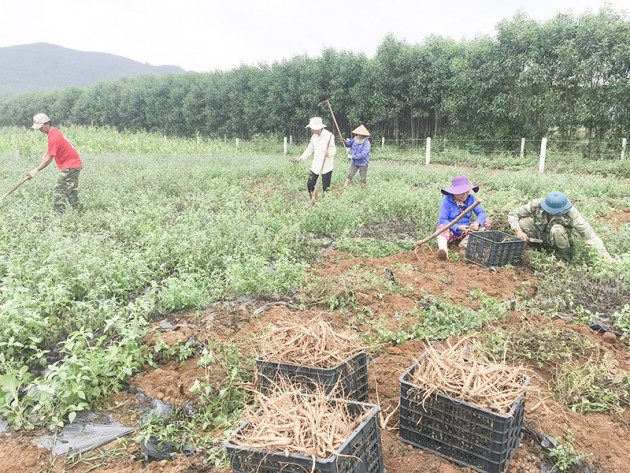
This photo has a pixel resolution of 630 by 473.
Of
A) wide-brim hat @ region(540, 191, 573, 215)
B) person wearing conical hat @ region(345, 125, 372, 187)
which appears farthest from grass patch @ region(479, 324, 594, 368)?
person wearing conical hat @ region(345, 125, 372, 187)

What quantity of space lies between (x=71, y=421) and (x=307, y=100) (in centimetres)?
2491

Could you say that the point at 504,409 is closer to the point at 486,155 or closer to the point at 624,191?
the point at 624,191

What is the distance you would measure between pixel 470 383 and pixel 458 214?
3893mm

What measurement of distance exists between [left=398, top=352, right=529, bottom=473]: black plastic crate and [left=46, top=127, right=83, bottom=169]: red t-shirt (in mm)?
7527

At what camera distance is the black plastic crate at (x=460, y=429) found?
215 cm

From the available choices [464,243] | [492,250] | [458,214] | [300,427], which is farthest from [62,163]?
[300,427]

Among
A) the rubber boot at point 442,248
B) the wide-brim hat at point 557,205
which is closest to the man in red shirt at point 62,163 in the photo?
the rubber boot at point 442,248

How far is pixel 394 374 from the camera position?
3.06 meters

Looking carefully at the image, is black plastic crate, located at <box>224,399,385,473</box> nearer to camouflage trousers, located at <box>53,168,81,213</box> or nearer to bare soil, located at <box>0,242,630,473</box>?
bare soil, located at <box>0,242,630,473</box>

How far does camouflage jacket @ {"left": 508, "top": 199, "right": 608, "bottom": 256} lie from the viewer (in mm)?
5074

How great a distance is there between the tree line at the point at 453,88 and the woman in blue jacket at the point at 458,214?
534 inches

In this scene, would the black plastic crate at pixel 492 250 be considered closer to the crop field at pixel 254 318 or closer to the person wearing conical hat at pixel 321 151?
the crop field at pixel 254 318

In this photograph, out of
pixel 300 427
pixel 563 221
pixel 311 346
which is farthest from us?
pixel 563 221

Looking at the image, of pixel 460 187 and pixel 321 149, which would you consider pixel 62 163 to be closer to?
pixel 321 149
